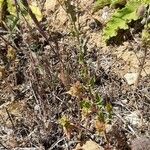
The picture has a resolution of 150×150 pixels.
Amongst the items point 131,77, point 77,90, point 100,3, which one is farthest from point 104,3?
point 77,90

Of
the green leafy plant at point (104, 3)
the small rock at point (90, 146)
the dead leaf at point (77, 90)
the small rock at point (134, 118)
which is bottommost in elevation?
the small rock at point (90, 146)

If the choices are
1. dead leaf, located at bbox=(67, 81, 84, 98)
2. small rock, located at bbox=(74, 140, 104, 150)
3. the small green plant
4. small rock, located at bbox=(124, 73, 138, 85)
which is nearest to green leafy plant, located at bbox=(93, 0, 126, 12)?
the small green plant

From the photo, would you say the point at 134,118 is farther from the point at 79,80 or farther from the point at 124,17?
the point at 124,17

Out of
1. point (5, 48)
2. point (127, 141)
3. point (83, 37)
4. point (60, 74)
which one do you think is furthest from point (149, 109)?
point (5, 48)

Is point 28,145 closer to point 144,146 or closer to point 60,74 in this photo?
point 60,74

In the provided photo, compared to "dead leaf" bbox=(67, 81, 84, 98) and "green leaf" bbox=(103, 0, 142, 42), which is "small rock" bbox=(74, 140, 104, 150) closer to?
"dead leaf" bbox=(67, 81, 84, 98)

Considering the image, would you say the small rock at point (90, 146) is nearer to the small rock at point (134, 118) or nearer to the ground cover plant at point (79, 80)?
the ground cover plant at point (79, 80)

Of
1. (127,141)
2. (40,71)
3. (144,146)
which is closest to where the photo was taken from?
(144,146)

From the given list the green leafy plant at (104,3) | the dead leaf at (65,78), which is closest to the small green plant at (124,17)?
the green leafy plant at (104,3)
